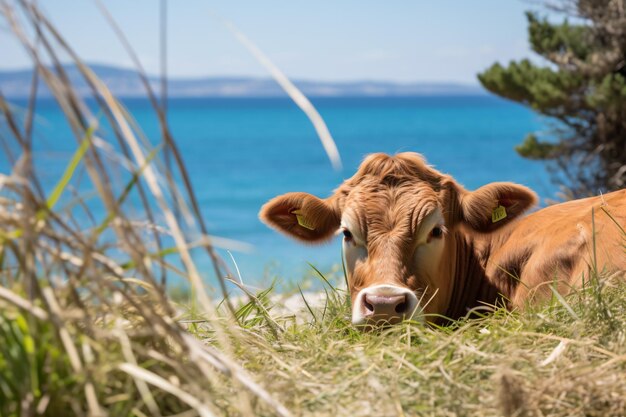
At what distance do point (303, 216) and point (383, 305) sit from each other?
1.12m

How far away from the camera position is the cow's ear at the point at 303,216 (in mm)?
5035

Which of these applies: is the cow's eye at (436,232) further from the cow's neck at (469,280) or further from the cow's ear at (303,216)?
the cow's ear at (303,216)

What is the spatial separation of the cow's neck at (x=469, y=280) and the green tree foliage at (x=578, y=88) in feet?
26.2

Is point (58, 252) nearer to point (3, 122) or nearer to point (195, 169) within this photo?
point (3, 122)

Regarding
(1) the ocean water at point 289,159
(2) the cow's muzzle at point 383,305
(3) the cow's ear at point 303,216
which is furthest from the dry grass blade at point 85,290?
(3) the cow's ear at point 303,216

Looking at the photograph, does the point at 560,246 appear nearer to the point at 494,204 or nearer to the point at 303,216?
the point at 494,204

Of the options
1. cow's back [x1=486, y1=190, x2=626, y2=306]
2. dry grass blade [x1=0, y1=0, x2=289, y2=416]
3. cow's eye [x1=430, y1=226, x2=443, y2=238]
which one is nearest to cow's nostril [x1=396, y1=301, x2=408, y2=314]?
cow's back [x1=486, y1=190, x2=626, y2=306]

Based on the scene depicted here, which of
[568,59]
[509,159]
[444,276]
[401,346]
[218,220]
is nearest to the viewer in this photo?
[401,346]

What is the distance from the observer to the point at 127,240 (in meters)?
2.22

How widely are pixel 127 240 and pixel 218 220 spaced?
107 feet

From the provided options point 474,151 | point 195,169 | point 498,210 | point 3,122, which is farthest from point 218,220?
point 474,151

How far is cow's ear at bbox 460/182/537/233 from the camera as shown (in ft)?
16.2

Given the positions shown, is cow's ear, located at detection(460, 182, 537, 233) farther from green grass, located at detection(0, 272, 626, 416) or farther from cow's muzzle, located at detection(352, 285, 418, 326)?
green grass, located at detection(0, 272, 626, 416)

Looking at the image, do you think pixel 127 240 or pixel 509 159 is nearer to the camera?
pixel 127 240
